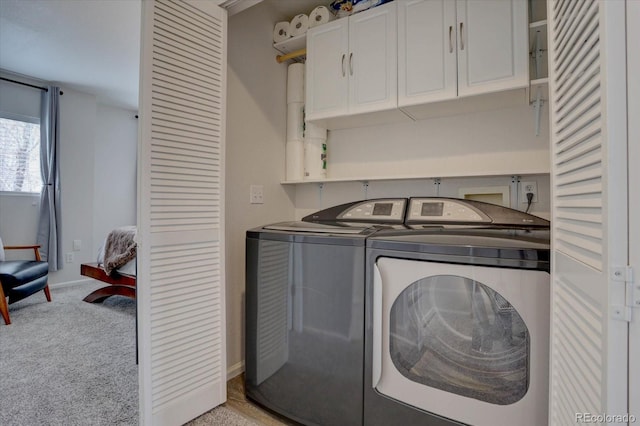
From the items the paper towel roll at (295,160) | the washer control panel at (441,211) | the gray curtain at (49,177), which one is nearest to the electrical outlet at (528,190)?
the washer control panel at (441,211)

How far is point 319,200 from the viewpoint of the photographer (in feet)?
7.66

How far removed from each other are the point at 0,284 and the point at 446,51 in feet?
12.6

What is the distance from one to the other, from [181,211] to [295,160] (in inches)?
38.7

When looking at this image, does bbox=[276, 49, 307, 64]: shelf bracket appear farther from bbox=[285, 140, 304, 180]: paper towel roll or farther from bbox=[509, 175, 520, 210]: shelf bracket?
bbox=[509, 175, 520, 210]: shelf bracket

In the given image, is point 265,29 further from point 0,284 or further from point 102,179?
point 102,179

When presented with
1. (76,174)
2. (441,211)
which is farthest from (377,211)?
(76,174)

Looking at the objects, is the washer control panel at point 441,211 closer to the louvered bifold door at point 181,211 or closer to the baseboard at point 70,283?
the louvered bifold door at point 181,211

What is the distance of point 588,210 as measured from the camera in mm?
678

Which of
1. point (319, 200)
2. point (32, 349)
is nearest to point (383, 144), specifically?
point (319, 200)

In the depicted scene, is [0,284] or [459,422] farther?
[0,284]

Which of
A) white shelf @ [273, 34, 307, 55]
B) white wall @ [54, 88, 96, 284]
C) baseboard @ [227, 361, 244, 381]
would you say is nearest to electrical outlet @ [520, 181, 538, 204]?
white shelf @ [273, 34, 307, 55]

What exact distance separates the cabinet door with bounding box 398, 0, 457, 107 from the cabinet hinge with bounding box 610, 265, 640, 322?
4.04 ft

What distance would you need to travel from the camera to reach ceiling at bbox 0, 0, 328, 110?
2406 mm

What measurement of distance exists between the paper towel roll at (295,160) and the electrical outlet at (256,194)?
0.26 meters
